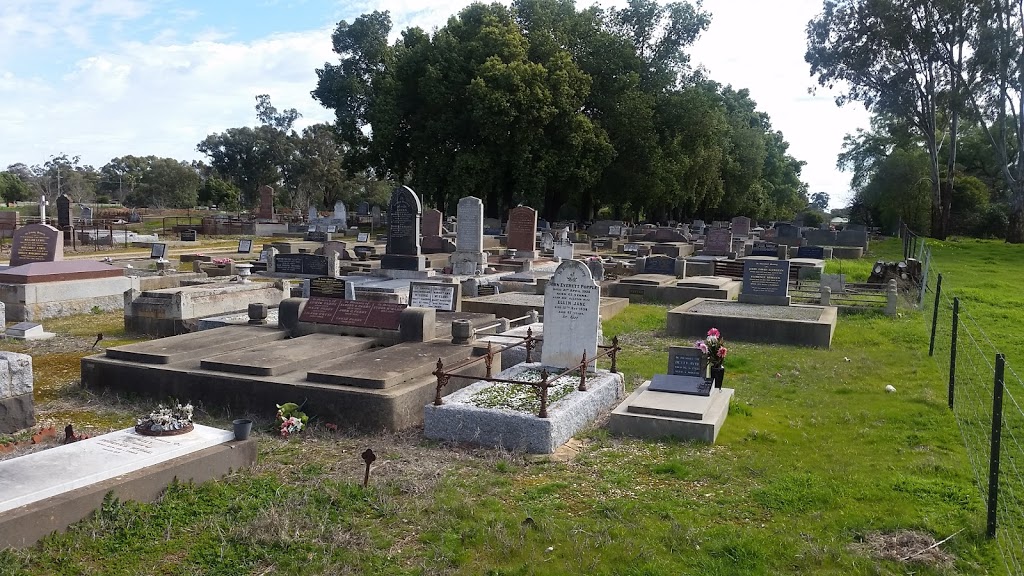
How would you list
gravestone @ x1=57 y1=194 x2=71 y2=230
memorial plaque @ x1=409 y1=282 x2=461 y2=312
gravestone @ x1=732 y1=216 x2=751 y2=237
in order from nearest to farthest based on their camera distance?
1. memorial plaque @ x1=409 y1=282 x2=461 y2=312
2. gravestone @ x1=57 y1=194 x2=71 y2=230
3. gravestone @ x1=732 y1=216 x2=751 y2=237

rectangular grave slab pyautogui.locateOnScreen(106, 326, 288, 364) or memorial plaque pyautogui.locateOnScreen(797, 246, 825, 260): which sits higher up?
memorial plaque pyautogui.locateOnScreen(797, 246, 825, 260)

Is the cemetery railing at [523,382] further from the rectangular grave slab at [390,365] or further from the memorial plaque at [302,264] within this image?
the memorial plaque at [302,264]

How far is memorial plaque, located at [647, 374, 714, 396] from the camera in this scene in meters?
8.49

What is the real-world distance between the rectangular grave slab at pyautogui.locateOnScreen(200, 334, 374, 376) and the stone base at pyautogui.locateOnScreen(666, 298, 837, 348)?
249 inches

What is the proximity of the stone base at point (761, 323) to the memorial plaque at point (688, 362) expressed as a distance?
4895 millimetres

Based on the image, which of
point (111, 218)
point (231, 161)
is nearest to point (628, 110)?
point (111, 218)

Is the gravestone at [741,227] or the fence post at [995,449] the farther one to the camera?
the gravestone at [741,227]

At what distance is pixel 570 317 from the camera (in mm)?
9391

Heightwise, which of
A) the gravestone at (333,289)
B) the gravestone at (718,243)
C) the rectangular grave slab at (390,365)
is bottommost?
the rectangular grave slab at (390,365)

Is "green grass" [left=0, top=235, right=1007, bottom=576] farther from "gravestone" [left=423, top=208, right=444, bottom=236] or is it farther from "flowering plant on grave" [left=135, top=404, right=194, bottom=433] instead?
"gravestone" [left=423, top=208, right=444, bottom=236]

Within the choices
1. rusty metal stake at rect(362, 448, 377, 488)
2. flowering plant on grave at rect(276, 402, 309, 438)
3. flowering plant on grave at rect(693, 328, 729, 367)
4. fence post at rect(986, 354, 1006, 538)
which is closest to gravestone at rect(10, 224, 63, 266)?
flowering plant on grave at rect(276, 402, 309, 438)

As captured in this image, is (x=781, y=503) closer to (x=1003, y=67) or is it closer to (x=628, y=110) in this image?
(x=1003, y=67)

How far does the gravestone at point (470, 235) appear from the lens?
78.2 feet

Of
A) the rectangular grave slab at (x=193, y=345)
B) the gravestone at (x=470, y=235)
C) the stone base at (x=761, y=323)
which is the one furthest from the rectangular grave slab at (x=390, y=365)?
the gravestone at (x=470, y=235)
